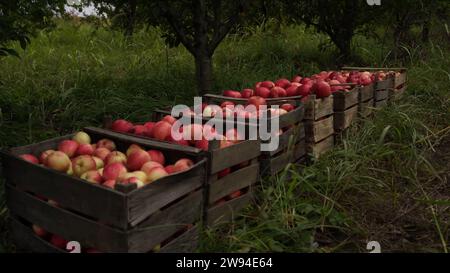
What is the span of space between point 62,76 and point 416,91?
12.3 feet

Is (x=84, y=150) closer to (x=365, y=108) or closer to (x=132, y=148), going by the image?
(x=132, y=148)

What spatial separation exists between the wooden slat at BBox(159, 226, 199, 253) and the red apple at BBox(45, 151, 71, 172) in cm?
62

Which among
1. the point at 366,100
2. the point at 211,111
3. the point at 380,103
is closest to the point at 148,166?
the point at 211,111

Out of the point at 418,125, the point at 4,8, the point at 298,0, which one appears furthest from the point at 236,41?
the point at 4,8

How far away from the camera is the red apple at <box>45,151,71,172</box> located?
2377 millimetres

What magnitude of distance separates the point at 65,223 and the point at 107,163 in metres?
0.42

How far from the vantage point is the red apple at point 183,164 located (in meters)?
2.39

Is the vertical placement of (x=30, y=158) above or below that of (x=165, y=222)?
above

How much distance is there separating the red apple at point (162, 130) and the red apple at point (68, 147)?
43 cm

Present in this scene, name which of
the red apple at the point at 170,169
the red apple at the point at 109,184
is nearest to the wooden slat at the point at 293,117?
the red apple at the point at 170,169

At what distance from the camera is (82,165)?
2383 mm

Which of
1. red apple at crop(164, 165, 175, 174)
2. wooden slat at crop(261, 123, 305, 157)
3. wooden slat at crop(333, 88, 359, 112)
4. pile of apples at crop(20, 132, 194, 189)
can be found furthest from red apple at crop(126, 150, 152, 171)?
wooden slat at crop(333, 88, 359, 112)
